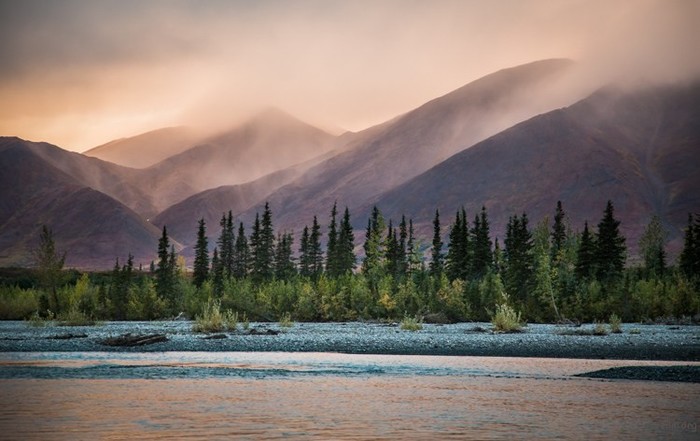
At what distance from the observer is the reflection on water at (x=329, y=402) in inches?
772

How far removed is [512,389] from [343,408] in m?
7.61

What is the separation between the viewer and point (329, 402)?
2427 cm

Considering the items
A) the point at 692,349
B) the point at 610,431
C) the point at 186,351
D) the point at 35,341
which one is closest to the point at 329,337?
the point at 186,351

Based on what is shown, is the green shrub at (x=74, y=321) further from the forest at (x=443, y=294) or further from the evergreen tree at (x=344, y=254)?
the evergreen tree at (x=344, y=254)

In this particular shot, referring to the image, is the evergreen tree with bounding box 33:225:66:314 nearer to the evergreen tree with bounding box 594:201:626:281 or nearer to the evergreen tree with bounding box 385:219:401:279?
the evergreen tree with bounding box 385:219:401:279

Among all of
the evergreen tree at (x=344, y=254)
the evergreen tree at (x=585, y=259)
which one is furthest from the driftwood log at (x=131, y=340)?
the evergreen tree at (x=344, y=254)

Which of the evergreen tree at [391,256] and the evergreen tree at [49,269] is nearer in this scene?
the evergreen tree at [49,269]

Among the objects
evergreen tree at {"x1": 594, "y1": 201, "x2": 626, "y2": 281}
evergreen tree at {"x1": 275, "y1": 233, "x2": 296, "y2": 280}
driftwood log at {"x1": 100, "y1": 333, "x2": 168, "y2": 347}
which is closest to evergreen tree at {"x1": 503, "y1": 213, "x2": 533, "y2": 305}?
evergreen tree at {"x1": 594, "y1": 201, "x2": 626, "y2": 281}

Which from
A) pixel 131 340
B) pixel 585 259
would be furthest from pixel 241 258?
pixel 131 340

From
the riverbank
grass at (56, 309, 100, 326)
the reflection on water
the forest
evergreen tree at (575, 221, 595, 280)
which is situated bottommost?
the reflection on water

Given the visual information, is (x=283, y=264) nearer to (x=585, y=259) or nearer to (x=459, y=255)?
(x=459, y=255)

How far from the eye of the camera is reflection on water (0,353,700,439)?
64.3 ft

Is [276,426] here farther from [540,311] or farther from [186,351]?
[540,311]

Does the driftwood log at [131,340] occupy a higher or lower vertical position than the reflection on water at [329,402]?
higher
